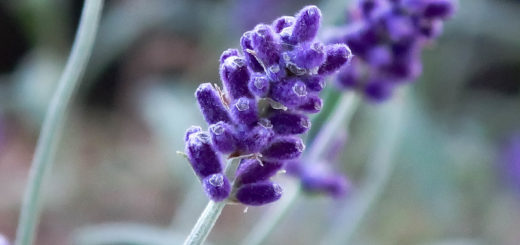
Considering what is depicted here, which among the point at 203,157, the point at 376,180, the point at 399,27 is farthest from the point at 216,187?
the point at 376,180

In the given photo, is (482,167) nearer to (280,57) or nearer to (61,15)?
(61,15)

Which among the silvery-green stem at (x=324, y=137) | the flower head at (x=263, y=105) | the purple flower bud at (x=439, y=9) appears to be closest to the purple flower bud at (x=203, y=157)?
the flower head at (x=263, y=105)

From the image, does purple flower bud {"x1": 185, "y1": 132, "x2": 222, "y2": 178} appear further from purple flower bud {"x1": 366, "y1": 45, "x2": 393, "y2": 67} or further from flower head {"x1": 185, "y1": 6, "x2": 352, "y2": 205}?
purple flower bud {"x1": 366, "y1": 45, "x2": 393, "y2": 67}

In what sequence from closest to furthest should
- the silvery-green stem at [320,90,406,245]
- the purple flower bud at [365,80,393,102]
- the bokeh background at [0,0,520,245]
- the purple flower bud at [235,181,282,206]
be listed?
the purple flower bud at [235,181,282,206] → the purple flower bud at [365,80,393,102] → the silvery-green stem at [320,90,406,245] → the bokeh background at [0,0,520,245]

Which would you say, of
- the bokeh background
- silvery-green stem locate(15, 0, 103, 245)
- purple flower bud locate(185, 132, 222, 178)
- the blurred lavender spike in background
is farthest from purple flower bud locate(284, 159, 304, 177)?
the bokeh background

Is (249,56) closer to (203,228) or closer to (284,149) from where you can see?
(284,149)

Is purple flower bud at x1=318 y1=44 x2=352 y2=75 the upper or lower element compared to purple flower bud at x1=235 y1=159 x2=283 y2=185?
upper
